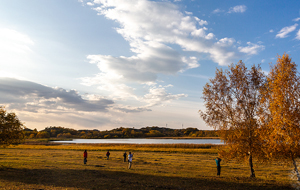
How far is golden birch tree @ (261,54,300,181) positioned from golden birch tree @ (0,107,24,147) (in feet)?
114

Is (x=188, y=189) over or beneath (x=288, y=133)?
beneath

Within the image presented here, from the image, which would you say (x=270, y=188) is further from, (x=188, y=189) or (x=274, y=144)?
(x=188, y=189)

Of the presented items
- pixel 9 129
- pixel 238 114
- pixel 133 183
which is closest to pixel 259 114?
pixel 238 114

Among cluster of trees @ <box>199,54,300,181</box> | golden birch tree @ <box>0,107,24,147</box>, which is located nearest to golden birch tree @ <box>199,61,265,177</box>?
cluster of trees @ <box>199,54,300,181</box>

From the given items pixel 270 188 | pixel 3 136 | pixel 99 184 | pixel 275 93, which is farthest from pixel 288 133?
pixel 3 136

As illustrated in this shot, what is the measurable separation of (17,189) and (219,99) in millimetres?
25118

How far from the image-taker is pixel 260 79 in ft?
86.3

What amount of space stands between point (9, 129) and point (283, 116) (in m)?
37.0

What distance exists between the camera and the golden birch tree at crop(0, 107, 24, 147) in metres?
28.6

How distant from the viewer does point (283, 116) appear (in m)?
21.4

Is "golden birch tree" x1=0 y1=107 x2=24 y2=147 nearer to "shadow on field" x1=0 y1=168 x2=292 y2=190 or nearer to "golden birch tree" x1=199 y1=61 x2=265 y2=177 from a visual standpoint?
"shadow on field" x1=0 y1=168 x2=292 y2=190

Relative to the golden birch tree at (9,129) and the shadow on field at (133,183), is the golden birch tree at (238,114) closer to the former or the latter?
the shadow on field at (133,183)

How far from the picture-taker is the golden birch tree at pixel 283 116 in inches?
813

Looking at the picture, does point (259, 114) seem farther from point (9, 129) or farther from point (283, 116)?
point (9, 129)
